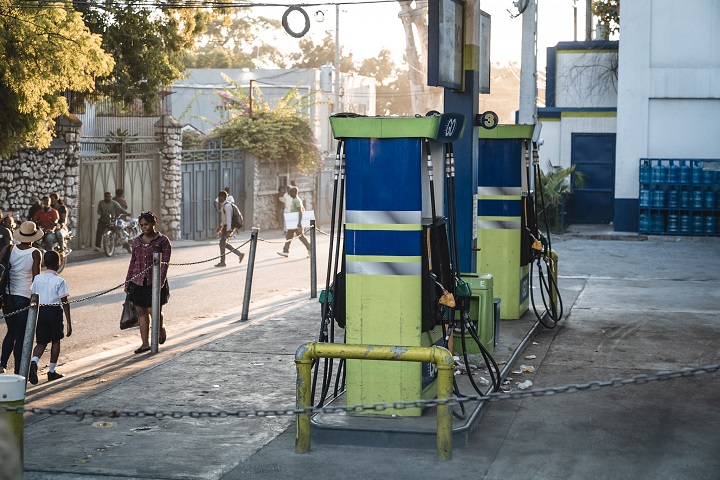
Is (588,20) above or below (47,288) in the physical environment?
above

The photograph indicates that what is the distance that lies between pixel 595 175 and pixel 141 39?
13.0m

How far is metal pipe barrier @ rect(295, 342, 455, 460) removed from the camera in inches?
274

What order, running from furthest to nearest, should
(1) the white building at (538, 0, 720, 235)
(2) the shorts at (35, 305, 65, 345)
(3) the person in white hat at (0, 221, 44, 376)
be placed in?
(1) the white building at (538, 0, 720, 235)
(3) the person in white hat at (0, 221, 44, 376)
(2) the shorts at (35, 305, 65, 345)

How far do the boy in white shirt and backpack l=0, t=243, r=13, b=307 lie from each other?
0.56m

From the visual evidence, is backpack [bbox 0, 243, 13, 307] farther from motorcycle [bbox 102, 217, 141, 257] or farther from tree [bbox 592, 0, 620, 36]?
tree [bbox 592, 0, 620, 36]

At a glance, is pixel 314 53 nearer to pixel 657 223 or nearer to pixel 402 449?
pixel 657 223

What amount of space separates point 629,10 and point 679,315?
1532 centimetres

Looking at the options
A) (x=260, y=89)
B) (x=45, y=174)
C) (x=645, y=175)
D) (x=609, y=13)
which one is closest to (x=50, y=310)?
(x=45, y=174)

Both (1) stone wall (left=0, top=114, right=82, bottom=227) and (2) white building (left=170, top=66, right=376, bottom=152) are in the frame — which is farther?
(2) white building (left=170, top=66, right=376, bottom=152)

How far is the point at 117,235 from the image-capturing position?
81.7ft

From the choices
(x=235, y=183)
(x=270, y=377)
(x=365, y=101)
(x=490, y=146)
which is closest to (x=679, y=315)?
(x=490, y=146)

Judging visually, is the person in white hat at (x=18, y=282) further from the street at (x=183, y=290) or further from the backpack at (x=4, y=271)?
the street at (x=183, y=290)

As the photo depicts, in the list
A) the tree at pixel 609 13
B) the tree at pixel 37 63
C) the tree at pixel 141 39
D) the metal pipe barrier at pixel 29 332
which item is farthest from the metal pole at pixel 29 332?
the tree at pixel 609 13

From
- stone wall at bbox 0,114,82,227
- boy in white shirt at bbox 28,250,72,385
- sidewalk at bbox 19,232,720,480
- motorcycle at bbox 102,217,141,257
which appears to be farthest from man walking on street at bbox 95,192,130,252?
boy in white shirt at bbox 28,250,72,385
